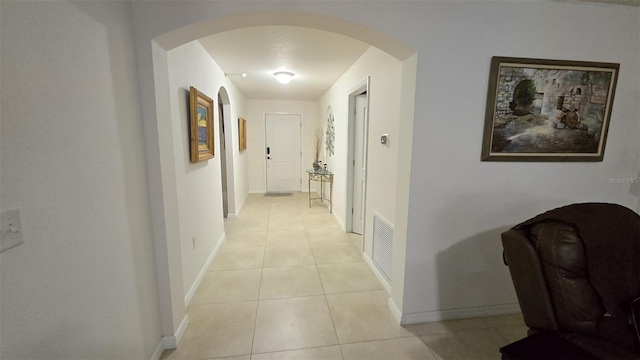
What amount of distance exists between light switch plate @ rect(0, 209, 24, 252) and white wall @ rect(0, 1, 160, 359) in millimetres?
20

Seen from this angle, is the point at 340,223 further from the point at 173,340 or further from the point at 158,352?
the point at 158,352

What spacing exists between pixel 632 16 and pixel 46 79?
11.0ft

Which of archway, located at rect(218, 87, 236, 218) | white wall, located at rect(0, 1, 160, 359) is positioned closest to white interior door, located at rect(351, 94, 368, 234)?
archway, located at rect(218, 87, 236, 218)

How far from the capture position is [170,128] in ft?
5.62

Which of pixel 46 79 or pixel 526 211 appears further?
pixel 526 211

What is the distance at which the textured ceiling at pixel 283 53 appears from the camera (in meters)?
2.45

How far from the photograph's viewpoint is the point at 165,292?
1.71 meters

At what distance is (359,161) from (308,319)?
2.25m

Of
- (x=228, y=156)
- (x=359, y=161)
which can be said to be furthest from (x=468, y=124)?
(x=228, y=156)

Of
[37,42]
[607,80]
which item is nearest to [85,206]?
[37,42]

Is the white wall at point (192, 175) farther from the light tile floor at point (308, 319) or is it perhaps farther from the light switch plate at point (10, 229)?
the light switch plate at point (10, 229)

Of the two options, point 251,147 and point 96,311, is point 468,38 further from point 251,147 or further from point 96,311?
point 251,147

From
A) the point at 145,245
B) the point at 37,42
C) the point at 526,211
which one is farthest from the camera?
the point at 526,211

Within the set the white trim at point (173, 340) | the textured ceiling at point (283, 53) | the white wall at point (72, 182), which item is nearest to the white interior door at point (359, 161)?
the textured ceiling at point (283, 53)
